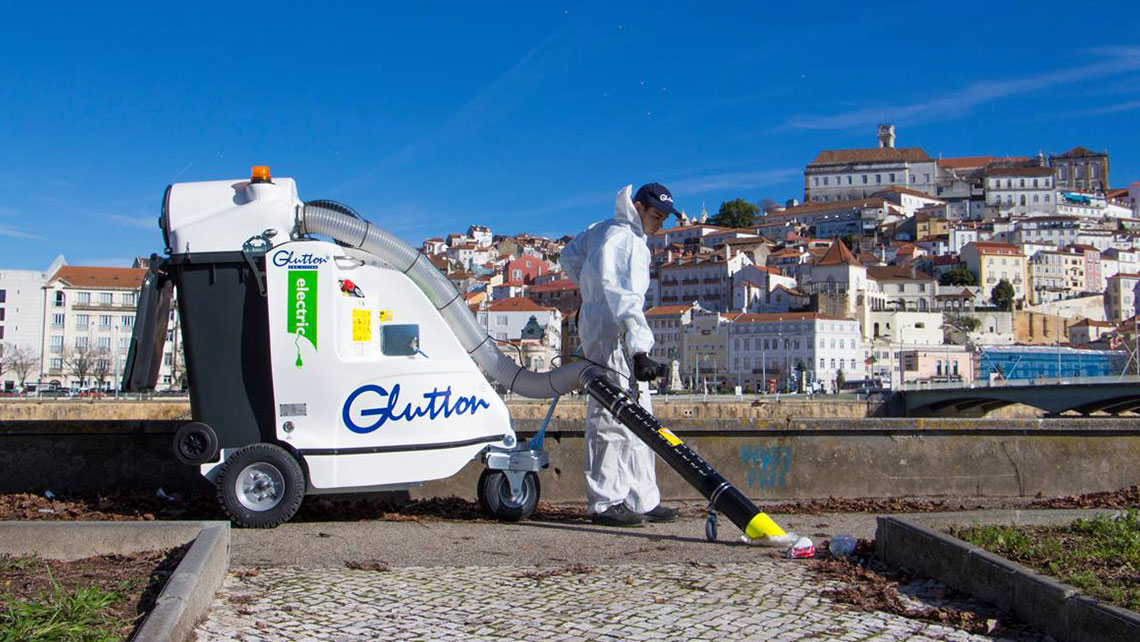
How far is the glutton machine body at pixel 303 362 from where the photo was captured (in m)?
6.73

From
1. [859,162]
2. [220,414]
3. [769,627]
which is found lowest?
[769,627]

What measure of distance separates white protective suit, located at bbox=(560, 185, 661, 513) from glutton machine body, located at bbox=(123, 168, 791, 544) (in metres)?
0.27

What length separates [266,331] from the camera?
22.3 feet

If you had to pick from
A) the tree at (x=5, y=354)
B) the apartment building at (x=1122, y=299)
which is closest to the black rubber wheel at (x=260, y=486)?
the tree at (x=5, y=354)

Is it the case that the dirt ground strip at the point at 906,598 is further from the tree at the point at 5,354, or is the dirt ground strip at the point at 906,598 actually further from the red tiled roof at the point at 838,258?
the red tiled roof at the point at 838,258

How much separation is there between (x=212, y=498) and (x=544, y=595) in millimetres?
3808

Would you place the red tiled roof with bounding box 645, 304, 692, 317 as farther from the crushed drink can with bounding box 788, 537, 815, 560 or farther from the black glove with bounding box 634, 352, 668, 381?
the crushed drink can with bounding box 788, 537, 815, 560

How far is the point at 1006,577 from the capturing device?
15.0 feet

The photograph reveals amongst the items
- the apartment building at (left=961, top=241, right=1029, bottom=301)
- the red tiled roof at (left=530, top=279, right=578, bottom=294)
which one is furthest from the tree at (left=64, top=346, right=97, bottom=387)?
the apartment building at (left=961, top=241, right=1029, bottom=301)

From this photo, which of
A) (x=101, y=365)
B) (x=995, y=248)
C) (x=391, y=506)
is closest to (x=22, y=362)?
(x=101, y=365)

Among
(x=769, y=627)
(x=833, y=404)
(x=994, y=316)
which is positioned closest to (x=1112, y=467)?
(x=769, y=627)

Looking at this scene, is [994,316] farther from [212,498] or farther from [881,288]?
[212,498]

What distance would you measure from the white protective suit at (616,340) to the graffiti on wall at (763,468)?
1.51m

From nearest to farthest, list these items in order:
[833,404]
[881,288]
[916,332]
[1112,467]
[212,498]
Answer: [212,498] < [1112,467] < [833,404] < [916,332] < [881,288]
